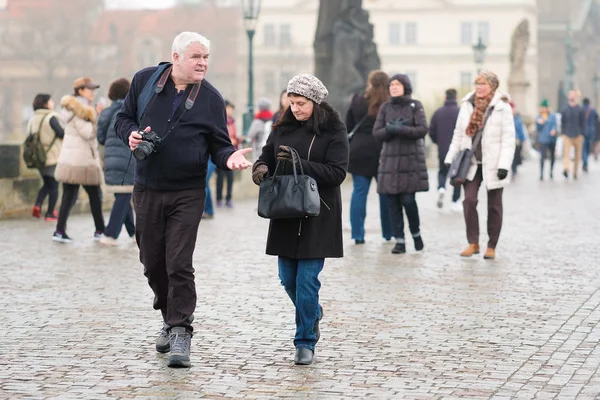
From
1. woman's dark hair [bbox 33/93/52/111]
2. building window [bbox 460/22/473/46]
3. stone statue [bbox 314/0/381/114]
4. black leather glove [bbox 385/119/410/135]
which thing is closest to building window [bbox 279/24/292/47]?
building window [bbox 460/22/473/46]

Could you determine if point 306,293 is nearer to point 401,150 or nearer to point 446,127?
point 401,150

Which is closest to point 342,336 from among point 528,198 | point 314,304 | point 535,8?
point 314,304

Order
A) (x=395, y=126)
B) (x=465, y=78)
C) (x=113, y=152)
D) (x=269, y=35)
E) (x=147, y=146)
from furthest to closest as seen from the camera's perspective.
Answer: (x=269, y=35) → (x=465, y=78) → (x=113, y=152) → (x=395, y=126) → (x=147, y=146)

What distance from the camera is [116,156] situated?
531 inches

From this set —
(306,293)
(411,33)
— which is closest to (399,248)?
(306,293)

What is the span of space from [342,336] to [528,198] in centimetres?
1505

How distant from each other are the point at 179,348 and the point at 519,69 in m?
44.1

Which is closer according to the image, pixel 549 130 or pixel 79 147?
pixel 79 147

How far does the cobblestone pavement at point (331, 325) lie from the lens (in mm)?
6766

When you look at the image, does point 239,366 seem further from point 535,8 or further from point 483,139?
point 535,8

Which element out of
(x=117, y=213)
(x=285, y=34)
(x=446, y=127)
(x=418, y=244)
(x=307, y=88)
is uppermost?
(x=307, y=88)

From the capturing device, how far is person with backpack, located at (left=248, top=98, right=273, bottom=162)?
808 inches

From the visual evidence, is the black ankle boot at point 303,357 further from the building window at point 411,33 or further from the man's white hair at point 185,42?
the building window at point 411,33

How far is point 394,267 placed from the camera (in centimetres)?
1216
